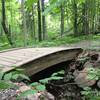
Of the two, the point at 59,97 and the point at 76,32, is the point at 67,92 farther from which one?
the point at 76,32

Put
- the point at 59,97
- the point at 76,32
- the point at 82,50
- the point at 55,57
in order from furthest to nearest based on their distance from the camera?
the point at 76,32
the point at 82,50
the point at 55,57
the point at 59,97

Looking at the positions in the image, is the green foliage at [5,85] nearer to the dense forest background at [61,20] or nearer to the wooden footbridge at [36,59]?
the dense forest background at [61,20]

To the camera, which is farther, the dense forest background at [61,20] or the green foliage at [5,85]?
the dense forest background at [61,20]

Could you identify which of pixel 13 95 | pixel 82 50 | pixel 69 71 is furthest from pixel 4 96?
pixel 82 50

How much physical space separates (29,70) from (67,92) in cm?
116

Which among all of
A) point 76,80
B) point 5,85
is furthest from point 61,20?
point 5,85

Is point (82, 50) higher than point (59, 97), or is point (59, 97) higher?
point (82, 50)

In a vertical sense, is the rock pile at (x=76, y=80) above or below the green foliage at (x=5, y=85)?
below

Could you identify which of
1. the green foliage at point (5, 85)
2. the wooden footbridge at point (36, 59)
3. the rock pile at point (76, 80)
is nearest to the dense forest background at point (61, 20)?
the green foliage at point (5, 85)

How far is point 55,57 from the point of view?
7.05 meters

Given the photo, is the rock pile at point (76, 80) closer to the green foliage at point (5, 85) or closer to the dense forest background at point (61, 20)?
the dense forest background at point (61, 20)

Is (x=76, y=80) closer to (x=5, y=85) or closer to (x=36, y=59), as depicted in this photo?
(x=36, y=59)

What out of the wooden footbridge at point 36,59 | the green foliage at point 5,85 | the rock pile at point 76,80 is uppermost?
the green foliage at point 5,85

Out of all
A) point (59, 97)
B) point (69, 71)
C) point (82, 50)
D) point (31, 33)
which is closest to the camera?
point (59, 97)
